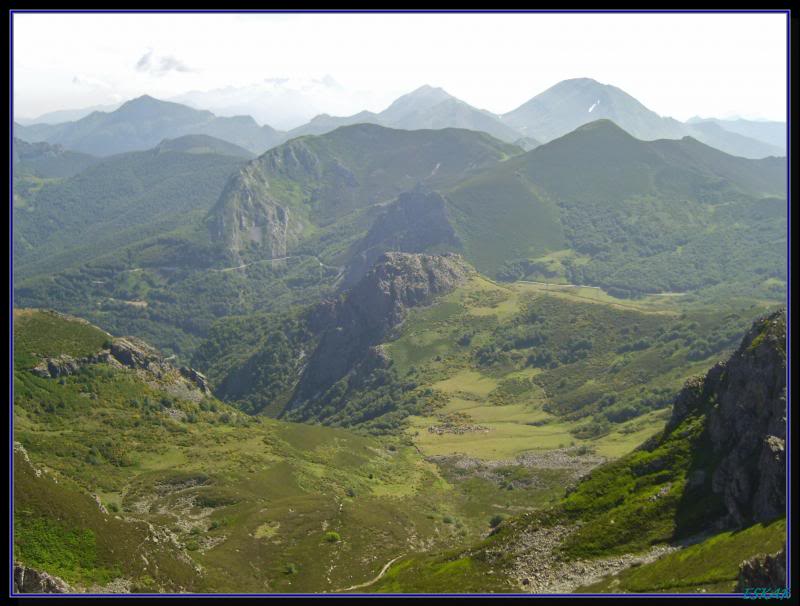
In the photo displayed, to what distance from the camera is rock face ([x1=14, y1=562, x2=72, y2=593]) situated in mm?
56953

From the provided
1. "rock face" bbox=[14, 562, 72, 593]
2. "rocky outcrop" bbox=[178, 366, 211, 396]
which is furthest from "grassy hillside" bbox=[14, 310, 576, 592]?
"rocky outcrop" bbox=[178, 366, 211, 396]

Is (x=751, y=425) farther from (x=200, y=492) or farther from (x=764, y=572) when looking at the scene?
(x=200, y=492)

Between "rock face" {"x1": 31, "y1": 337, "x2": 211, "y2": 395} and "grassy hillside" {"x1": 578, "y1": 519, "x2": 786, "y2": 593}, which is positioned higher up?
"rock face" {"x1": 31, "y1": 337, "x2": 211, "y2": 395}

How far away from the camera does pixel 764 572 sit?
46.0 meters

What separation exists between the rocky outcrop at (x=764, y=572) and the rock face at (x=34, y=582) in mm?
56195

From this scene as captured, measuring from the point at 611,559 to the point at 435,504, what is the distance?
3107 inches

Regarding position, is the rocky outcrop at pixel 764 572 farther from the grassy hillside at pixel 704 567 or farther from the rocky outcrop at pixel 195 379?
the rocky outcrop at pixel 195 379

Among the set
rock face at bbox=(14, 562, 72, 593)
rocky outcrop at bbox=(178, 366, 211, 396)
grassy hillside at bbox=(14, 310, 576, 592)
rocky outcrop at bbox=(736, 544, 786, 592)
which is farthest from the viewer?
rocky outcrop at bbox=(178, 366, 211, 396)

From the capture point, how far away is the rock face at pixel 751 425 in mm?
61500

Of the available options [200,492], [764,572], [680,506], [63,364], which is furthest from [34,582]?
[63,364]

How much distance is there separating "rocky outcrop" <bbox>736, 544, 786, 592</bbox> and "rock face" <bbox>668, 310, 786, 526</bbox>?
14.0m

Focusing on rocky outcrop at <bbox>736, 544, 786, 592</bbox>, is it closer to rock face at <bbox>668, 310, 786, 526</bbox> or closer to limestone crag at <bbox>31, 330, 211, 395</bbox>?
rock face at <bbox>668, 310, 786, 526</bbox>

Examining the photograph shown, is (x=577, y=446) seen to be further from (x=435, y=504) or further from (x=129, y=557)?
(x=129, y=557)

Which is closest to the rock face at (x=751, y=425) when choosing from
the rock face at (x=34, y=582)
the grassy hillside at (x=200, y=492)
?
the grassy hillside at (x=200, y=492)
